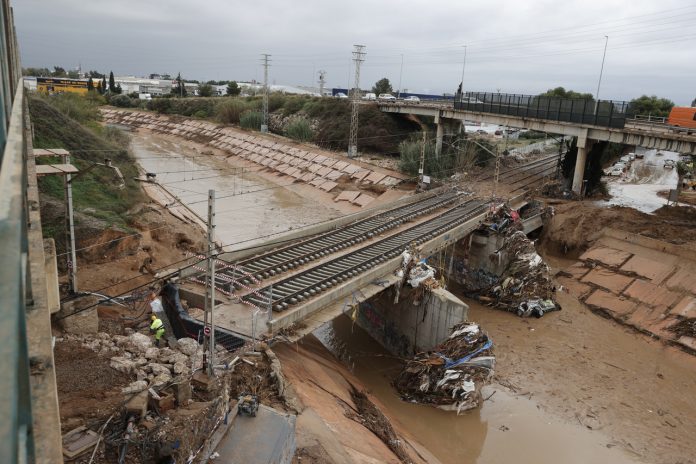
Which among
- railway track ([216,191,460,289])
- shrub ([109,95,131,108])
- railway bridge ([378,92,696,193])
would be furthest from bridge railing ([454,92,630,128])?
shrub ([109,95,131,108])

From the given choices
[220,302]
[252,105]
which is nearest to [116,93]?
[252,105]

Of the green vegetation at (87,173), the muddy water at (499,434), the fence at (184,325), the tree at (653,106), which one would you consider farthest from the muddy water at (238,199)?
the tree at (653,106)

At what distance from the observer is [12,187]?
1.58m

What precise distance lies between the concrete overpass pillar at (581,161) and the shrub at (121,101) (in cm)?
8061

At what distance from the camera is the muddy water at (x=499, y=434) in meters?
14.8

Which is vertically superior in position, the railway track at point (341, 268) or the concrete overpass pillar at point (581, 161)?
the concrete overpass pillar at point (581, 161)

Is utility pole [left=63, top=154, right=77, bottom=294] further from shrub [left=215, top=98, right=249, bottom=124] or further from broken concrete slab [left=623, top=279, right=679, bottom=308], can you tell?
shrub [left=215, top=98, right=249, bottom=124]

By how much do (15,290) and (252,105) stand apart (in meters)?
73.9

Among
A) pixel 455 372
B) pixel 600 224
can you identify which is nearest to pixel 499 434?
pixel 455 372

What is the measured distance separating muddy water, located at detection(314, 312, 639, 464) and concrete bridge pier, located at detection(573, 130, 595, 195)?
21.7 meters

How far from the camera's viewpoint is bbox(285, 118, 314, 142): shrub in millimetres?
56656

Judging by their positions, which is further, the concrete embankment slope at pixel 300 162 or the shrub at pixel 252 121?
the shrub at pixel 252 121

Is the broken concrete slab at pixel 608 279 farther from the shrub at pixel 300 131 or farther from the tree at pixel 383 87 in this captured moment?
the tree at pixel 383 87

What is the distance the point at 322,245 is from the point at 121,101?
281 ft
